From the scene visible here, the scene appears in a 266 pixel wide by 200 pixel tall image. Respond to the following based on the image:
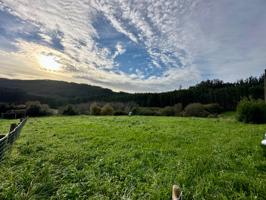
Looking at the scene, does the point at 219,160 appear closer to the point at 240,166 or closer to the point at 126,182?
the point at 240,166

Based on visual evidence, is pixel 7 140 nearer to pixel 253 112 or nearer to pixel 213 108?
pixel 253 112

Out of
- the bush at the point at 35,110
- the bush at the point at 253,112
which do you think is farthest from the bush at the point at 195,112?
the bush at the point at 35,110

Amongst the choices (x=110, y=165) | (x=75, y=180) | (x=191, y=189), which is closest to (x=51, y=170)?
(x=75, y=180)

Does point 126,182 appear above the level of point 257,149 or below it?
below

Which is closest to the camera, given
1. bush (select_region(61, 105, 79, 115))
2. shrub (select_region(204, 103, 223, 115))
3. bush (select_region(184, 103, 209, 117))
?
bush (select_region(61, 105, 79, 115))

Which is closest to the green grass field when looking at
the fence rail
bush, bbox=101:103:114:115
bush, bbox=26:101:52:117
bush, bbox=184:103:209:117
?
the fence rail

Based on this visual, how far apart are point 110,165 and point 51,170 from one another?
63.7 inches

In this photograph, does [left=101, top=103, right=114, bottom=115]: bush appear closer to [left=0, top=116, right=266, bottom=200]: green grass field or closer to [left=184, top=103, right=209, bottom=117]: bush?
[left=184, top=103, right=209, bottom=117]: bush

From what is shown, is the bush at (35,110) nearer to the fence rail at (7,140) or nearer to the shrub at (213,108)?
the fence rail at (7,140)

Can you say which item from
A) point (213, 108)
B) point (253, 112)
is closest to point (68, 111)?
point (253, 112)

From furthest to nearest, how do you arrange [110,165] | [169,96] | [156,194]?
[169,96]
[110,165]
[156,194]

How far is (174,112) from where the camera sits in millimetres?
44906

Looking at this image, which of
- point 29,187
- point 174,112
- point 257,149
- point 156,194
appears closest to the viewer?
point 156,194

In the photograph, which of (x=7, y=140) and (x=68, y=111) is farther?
(x=68, y=111)
